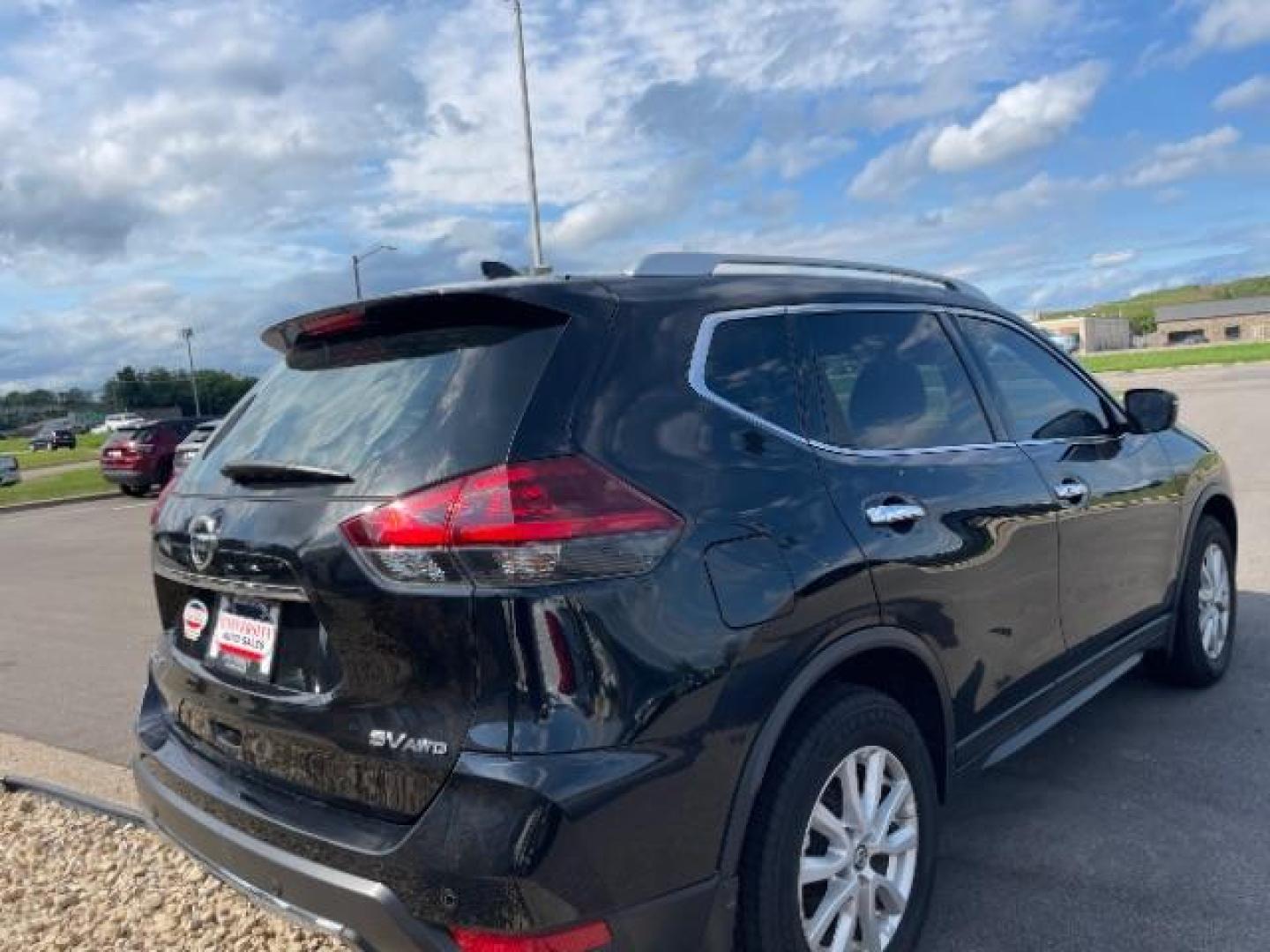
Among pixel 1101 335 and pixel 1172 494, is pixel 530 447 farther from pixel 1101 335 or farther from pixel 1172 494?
pixel 1101 335

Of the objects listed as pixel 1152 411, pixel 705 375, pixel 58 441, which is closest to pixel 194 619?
pixel 705 375

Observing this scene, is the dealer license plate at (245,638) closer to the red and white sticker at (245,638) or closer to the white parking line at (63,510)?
the red and white sticker at (245,638)

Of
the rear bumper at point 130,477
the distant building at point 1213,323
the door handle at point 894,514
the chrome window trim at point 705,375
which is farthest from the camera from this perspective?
the distant building at point 1213,323

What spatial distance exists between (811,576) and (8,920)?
2.76 meters

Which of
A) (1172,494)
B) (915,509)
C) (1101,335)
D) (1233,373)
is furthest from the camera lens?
(1101,335)

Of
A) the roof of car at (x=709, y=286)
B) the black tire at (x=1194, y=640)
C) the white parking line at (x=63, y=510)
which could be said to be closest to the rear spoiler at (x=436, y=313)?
the roof of car at (x=709, y=286)

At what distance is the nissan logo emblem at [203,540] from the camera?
2525 mm

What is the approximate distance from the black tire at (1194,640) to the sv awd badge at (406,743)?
363 centimetres

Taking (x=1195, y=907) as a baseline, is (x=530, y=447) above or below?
above

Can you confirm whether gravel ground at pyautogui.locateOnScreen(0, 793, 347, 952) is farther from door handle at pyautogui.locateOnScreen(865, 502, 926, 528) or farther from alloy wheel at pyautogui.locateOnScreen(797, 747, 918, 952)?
door handle at pyautogui.locateOnScreen(865, 502, 926, 528)

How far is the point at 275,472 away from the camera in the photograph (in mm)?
2490

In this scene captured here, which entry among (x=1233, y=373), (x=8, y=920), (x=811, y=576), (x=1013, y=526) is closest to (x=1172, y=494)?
(x=1013, y=526)

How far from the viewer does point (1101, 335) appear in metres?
135

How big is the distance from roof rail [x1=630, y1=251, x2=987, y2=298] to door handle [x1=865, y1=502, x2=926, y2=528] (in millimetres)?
726
